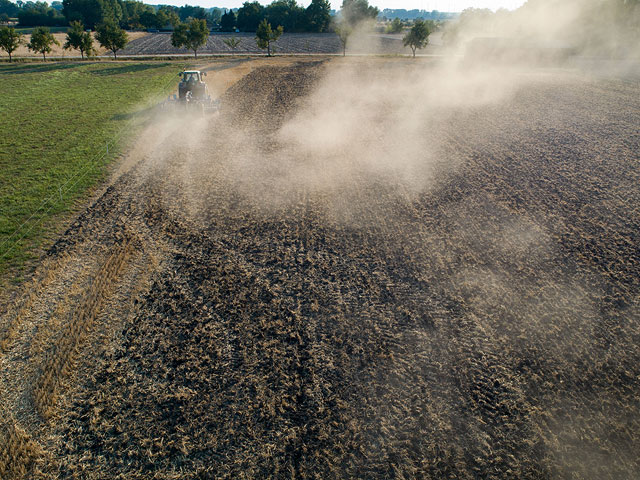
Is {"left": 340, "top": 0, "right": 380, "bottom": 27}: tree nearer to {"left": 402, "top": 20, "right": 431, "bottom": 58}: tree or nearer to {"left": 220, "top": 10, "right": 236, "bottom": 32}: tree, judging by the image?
{"left": 220, "top": 10, "right": 236, "bottom": 32}: tree

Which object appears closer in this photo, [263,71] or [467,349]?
[467,349]

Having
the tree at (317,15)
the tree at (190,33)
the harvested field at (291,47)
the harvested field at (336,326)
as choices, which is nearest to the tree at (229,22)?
the tree at (317,15)

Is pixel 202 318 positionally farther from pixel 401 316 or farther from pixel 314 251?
pixel 401 316

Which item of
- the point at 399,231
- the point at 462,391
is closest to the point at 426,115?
the point at 399,231

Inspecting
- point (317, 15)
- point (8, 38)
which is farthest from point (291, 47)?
point (8, 38)

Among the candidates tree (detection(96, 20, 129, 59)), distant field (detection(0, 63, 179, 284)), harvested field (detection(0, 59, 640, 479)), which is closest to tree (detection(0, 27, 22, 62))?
distant field (detection(0, 63, 179, 284))

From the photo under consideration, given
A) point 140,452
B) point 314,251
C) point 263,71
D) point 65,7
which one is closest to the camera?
point 140,452
